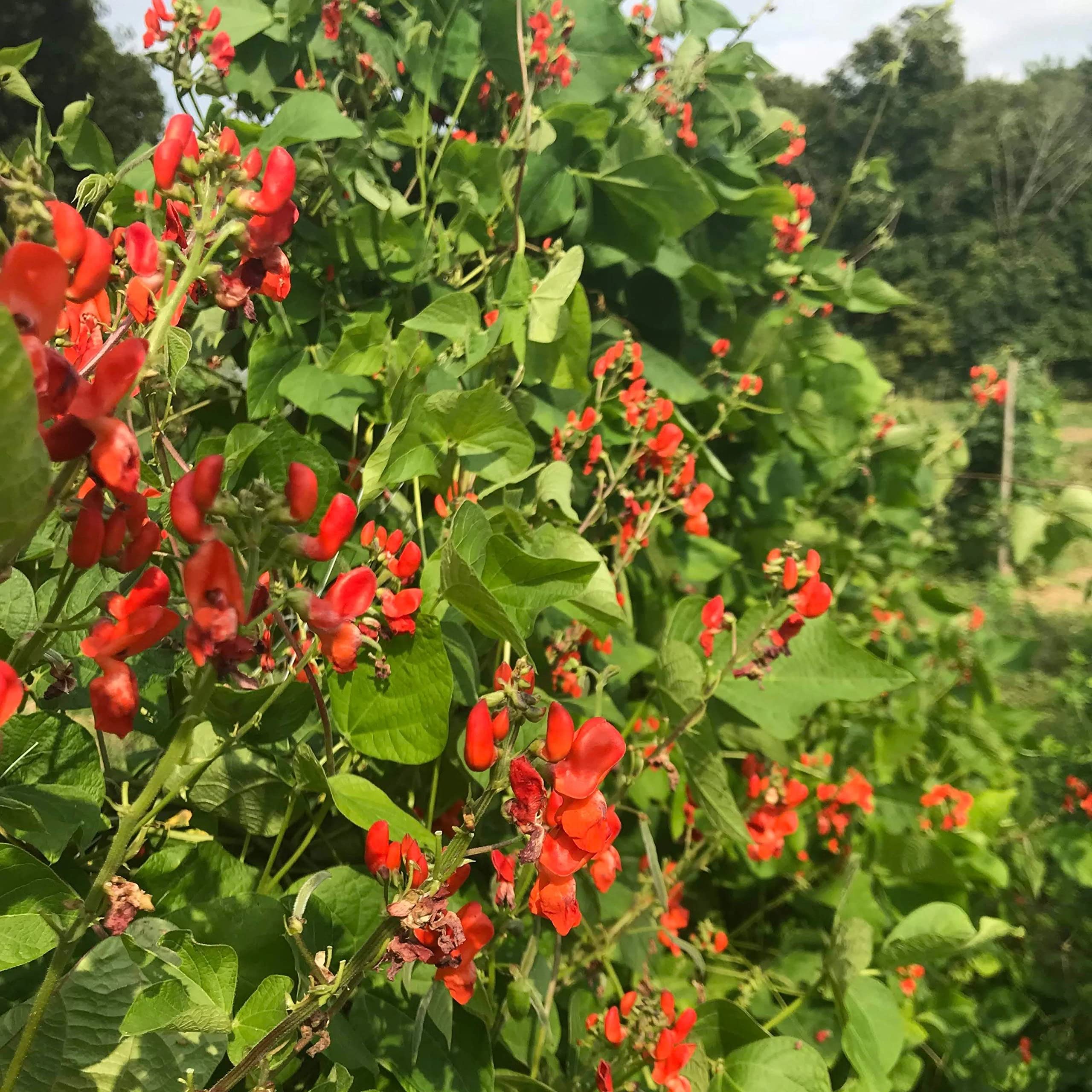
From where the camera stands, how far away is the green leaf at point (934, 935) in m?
1.29

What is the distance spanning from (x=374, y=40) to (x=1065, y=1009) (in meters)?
2.89

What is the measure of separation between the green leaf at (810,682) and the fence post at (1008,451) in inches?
277

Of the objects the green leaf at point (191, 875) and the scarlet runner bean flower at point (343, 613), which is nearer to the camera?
the scarlet runner bean flower at point (343, 613)

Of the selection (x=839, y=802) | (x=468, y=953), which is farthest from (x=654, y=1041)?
(x=839, y=802)

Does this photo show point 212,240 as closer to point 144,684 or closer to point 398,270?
point 144,684

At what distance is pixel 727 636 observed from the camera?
1.12 meters

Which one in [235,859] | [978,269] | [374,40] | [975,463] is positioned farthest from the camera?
[978,269]

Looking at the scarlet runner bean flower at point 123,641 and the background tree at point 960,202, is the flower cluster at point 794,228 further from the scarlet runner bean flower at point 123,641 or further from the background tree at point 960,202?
the background tree at point 960,202

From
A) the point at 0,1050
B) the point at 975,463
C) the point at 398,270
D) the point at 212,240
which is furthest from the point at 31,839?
the point at 975,463

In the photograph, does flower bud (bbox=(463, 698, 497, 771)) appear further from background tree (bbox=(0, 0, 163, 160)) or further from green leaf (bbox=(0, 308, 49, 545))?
background tree (bbox=(0, 0, 163, 160))

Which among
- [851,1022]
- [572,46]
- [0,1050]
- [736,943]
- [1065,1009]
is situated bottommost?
[1065,1009]

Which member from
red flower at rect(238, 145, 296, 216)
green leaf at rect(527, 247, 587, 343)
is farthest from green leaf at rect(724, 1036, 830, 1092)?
red flower at rect(238, 145, 296, 216)

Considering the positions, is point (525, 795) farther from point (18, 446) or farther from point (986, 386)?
point (986, 386)

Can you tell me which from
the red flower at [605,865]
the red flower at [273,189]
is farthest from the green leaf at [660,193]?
the red flower at [605,865]
